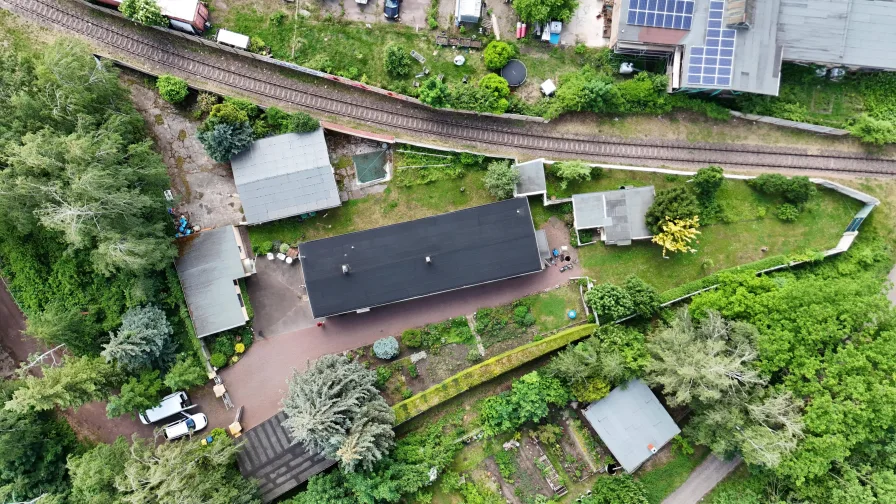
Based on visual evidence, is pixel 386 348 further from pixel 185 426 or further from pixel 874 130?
pixel 874 130

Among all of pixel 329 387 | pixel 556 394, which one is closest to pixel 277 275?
pixel 329 387

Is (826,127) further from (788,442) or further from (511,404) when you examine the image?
(511,404)

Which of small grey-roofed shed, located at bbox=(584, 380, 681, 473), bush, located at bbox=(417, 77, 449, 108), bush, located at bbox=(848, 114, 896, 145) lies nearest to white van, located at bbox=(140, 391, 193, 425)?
bush, located at bbox=(417, 77, 449, 108)

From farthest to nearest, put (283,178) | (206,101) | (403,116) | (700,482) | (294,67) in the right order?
(403,116), (294,67), (700,482), (206,101), (283,178)

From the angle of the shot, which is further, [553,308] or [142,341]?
[553,308]

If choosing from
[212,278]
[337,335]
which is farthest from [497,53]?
[212,278]

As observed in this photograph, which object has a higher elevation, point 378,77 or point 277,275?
point 378,77
